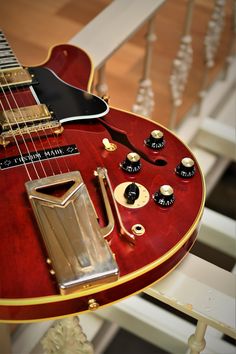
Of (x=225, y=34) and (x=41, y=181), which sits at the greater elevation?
(x=41, y=181)

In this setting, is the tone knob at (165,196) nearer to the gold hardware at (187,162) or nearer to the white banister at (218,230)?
the gold hardware at (187,162)

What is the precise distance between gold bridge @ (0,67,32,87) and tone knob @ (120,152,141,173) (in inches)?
10.1

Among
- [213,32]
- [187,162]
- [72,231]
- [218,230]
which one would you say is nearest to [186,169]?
[187,162]

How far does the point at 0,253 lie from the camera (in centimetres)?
72

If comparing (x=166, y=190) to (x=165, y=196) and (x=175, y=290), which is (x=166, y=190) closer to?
(x=165, y=196)

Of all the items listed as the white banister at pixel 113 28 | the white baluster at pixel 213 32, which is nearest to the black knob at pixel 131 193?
the white banister at pixel 113 28

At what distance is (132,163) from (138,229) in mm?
118

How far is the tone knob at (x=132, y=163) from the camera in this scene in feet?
2.76

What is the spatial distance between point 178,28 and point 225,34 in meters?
0.24

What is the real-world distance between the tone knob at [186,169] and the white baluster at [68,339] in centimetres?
32

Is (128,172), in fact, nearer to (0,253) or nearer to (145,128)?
(145,128)

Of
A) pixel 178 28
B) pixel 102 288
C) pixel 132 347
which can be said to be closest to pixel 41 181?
pixel 102 288

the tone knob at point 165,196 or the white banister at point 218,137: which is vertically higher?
the tone knob at point 165,196

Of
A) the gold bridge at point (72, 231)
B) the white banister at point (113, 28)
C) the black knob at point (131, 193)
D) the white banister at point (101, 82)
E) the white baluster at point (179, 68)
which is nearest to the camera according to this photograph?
the gold bridge at point (72, 231)
